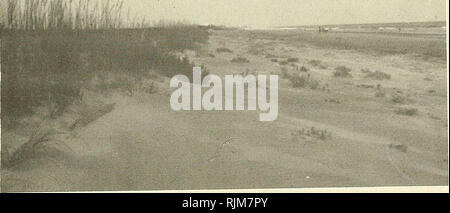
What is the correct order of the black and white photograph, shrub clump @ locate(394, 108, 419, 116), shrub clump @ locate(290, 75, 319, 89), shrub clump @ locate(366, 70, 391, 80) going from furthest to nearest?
shrub clump @ locate(366, 70, 391, 80) < shrub clump @ locate(290, 75, 319, 89) < shrub clump @ locate(394, 108, 419, 116) < the black and white photograph

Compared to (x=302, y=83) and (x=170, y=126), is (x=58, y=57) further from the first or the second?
(x=302, y=83)

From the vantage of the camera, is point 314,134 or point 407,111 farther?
point 407,111

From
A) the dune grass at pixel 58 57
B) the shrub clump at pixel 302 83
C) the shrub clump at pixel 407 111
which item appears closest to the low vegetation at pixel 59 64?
the dune grass at pixel 58 57

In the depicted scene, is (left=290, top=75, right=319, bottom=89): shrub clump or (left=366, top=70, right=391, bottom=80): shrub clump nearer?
(left=290, top=75, right=319, bottom=89): shrub clump

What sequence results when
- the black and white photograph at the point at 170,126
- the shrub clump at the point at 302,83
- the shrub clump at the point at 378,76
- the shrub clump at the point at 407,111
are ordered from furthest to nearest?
the shrub clump at the point at 378,76 → the shrub clump at the point at 302,83 → the shrub clump at the point at 407,111 → the black and white photograph at the point at 170,126

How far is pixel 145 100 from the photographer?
4.47 meters

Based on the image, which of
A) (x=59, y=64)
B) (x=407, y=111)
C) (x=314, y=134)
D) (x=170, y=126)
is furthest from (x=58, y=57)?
(x=407, y=111)

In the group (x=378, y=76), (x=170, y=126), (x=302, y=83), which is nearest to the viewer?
(x=170, y=126)

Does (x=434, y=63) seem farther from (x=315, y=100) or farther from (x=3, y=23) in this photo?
(x=3, y=23)

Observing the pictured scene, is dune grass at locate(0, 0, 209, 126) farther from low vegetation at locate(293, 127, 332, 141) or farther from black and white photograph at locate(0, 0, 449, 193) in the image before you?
low vegetation at locate(293, 127, 332, 141)

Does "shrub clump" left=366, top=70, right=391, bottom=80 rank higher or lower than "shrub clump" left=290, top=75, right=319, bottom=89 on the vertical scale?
higher

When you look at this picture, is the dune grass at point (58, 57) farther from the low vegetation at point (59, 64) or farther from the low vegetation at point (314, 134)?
the low vegetation at point (314, 134)

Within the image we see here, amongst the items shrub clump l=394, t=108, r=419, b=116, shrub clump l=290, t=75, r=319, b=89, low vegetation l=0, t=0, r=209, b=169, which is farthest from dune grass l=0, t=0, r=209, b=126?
shrub clump l=394, t=108, r=419, b=116
